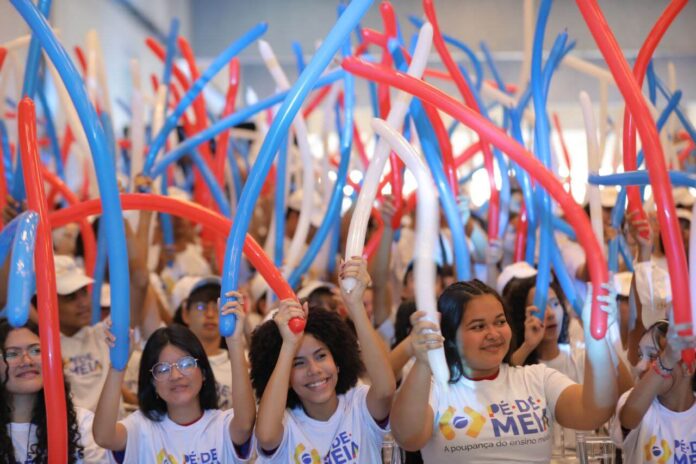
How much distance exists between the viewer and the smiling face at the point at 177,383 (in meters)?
2.55

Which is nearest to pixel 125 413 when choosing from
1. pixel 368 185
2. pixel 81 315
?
pixel 81 315

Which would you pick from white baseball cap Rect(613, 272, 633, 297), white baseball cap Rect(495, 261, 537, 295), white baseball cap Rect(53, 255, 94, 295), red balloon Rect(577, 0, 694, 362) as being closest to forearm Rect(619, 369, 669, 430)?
red balloon Rect(577, 0, 694, 362)

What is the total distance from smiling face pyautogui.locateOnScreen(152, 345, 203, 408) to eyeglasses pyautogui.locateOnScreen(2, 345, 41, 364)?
1.07ft

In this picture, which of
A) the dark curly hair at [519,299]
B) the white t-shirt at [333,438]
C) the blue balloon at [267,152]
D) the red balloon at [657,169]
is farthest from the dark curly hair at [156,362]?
the red balloon at [657,169]

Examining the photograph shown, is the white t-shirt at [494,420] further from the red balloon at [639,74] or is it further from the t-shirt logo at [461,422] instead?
the red balloon at [639,74]

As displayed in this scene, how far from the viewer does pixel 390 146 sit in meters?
2.36

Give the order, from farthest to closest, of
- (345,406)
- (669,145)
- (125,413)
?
1. (669,145)
2. (125,413)
3. (345,406)

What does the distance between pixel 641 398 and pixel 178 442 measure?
120cm

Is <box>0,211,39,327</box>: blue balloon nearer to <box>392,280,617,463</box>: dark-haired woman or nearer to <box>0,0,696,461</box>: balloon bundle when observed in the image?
<box>0,0,696,461</box>: balloon bundle

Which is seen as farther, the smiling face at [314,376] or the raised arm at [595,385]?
the smiling face at [314,376]

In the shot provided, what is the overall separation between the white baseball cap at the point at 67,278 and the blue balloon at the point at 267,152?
1.26m

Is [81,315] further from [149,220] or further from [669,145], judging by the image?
[669,145]

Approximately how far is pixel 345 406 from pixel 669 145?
2939 millimetres

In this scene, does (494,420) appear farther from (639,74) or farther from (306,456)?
(639,74)
